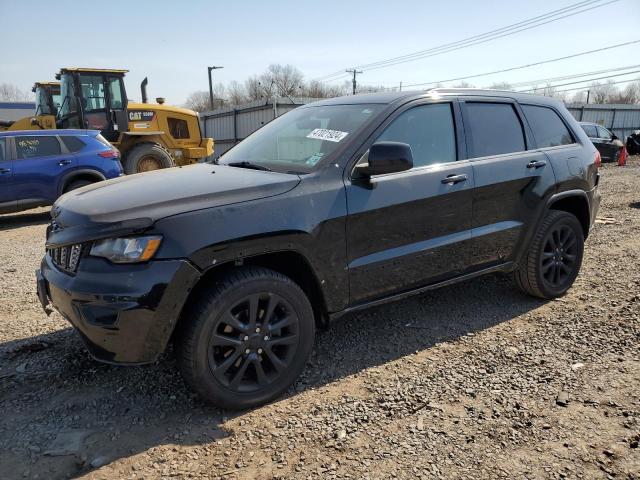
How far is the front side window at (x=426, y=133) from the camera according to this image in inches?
132

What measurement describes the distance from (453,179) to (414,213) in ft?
1.47

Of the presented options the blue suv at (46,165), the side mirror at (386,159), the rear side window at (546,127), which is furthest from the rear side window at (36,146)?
the rear side window at (546,127)

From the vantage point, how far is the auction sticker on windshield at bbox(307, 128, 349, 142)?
3.22 meters

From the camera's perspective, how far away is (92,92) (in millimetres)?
11953

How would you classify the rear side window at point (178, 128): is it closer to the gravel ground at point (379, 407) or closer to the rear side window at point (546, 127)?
the gravel ground at point (379, 407)

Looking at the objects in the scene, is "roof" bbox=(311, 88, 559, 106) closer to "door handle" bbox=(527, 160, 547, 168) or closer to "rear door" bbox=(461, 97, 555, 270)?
"rear door" bbox=(461, 97, 555, 270)

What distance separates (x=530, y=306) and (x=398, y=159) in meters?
2.20

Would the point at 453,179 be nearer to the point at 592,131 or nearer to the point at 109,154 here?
the point at 109,154

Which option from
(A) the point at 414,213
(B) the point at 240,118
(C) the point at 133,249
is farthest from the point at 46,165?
(B) the point at 240,118

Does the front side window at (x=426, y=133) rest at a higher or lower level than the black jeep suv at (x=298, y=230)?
higher

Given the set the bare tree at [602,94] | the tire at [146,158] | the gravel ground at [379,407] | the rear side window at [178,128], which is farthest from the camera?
the bare tree at [602,94]

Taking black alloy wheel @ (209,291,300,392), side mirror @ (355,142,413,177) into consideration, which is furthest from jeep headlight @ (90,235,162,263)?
side mirror @ (355,142,413,177)

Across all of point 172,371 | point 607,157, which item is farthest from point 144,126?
point 607,157

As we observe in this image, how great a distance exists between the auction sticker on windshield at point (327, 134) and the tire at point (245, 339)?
103cm
